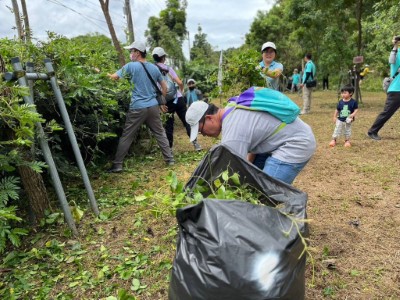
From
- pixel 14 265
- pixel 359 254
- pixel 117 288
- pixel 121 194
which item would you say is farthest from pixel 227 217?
pixel 121 194

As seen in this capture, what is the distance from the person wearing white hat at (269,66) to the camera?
14.8ft

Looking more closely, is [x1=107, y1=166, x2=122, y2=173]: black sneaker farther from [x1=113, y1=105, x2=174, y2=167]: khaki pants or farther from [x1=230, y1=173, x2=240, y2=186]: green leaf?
[x1=230, y1=173, x2=240, y2=186]: green leaf

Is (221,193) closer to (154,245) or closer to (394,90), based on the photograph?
(154,245)

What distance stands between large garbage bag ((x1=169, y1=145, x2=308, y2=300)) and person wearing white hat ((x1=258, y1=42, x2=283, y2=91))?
318 centimetres

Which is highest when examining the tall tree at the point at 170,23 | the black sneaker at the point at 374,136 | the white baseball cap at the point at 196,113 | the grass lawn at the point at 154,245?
the tall tree at the point at 170,23

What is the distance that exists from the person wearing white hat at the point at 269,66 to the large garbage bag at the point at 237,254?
3.18 m

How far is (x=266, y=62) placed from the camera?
4.83 m

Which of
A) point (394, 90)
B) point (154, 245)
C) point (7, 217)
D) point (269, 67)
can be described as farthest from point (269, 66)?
point (7, 217)

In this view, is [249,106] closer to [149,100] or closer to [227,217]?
[227,217]

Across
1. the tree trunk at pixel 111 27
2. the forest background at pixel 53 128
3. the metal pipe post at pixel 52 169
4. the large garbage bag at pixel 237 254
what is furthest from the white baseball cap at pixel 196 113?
the tree trunk at pixel 111 27

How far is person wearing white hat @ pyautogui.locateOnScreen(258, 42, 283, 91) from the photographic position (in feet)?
14.8

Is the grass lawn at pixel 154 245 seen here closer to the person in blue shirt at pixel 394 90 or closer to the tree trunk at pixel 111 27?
the person in blue shirt at pixel 394 90

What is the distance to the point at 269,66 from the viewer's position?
15.7 ft

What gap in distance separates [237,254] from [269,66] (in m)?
3.85
